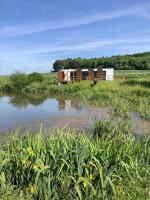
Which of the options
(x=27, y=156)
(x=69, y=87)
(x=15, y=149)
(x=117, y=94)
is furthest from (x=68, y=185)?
(x=69, y=87)

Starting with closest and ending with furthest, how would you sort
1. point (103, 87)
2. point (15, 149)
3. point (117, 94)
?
point (15, 149) → point (117, 94) → point (103, 87)

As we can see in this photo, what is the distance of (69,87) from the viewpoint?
39.3 metres

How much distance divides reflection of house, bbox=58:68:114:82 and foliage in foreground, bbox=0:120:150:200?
132ft

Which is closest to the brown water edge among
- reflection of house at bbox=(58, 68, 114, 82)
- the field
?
the field

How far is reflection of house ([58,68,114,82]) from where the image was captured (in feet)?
159

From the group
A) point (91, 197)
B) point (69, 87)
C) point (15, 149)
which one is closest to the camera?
point (91, 197)

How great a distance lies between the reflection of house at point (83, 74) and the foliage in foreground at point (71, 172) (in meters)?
40.1

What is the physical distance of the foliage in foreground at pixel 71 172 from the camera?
5.52 m

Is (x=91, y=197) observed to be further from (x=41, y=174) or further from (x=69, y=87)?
(x=69, y=87)

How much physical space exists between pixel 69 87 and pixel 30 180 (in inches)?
1318

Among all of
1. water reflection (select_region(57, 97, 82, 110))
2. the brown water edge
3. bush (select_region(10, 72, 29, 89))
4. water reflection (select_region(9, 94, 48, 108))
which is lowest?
water reflection (select_region(9, 94, 48, 108))

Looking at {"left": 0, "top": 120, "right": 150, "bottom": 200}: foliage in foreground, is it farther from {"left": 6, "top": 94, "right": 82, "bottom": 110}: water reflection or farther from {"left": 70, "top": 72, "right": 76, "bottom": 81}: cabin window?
{"left": 70, "top": 72, "right": 76, "bottom": 81}: cabin window

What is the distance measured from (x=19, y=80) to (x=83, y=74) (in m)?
9.41

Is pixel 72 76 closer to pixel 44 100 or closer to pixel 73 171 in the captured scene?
pixel 44 100
